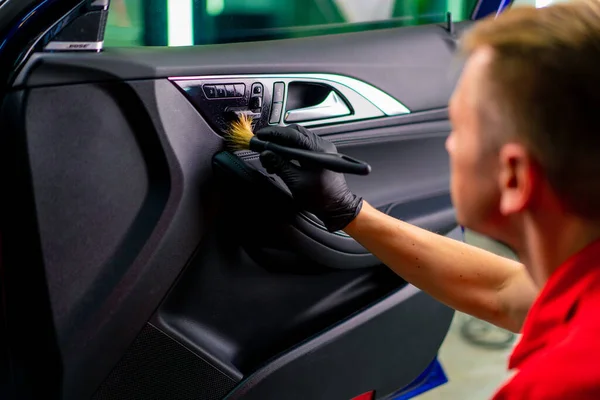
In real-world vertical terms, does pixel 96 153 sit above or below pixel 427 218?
above

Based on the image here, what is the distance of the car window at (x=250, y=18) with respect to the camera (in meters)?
1.53

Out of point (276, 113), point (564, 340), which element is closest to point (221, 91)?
point (276, 113)

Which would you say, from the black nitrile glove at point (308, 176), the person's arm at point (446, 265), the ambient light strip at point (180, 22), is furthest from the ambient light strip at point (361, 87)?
the ambient light strip at point (180, 22)

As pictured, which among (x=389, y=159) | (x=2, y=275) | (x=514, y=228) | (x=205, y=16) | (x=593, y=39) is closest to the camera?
(x=593, y=39)

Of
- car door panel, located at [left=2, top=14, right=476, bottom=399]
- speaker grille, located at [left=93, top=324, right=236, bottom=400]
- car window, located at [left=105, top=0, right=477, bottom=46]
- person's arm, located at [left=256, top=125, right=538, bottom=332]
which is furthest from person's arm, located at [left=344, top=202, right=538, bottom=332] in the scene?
car window, located at [left=105, top=0, right=477, bottom=46]

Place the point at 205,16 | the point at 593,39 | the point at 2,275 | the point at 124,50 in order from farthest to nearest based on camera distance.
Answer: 1. the point at 205,16
2. the point at 124,50
3. the point at 2,275
4. the point at 593,39

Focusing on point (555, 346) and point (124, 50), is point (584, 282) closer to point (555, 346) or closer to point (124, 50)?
point (555, 346)

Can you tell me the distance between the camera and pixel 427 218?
1.56m

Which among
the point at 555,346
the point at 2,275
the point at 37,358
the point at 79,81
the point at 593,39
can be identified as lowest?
the point at 37,358

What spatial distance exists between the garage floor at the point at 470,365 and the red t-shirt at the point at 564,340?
0.96 metres

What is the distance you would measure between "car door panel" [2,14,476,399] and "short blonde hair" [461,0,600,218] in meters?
0.58

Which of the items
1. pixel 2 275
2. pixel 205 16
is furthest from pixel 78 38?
pixel 205 16

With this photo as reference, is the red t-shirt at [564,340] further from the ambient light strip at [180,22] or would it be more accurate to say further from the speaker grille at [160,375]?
the ambient light strip at [180,22]

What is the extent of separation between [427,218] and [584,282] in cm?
84
